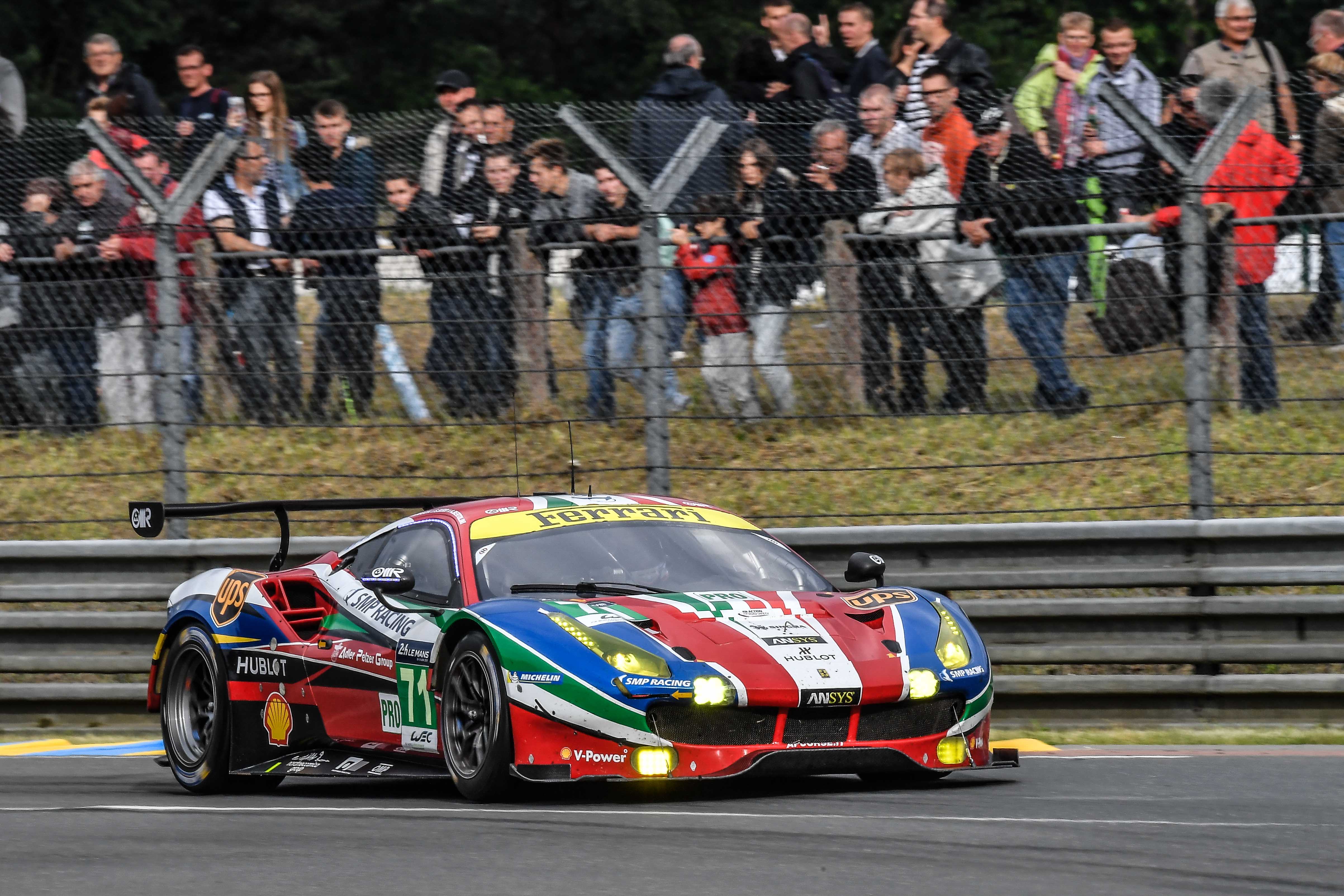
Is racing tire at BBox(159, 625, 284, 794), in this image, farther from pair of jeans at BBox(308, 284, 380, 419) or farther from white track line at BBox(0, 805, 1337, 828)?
pair of jeans at BBox(308, 284, 380, 419)

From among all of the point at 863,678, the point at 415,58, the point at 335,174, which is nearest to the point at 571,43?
the point at 415,58

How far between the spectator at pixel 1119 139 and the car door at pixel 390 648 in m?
3.88

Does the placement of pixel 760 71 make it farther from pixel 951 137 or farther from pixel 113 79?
pixel 113 79

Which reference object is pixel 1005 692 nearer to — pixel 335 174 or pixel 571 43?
pixel 335 174

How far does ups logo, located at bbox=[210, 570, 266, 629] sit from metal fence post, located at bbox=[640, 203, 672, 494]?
2458 millimetres

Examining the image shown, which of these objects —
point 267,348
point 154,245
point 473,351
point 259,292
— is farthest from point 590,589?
point 154,245

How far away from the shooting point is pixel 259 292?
11.7m

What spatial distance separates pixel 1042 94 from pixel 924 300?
59.0 inches

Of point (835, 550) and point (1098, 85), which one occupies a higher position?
point (1098, 85)

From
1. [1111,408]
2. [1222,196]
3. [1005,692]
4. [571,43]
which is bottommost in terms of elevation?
[1005,692]

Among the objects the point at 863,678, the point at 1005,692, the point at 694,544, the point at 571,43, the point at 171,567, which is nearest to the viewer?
the point at 863,678

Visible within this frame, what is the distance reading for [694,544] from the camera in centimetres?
834

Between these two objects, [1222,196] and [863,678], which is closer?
[863,678]

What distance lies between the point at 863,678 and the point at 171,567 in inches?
212
